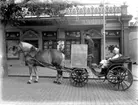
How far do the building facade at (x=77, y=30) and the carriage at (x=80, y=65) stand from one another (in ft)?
18.8

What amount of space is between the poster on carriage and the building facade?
20.9 ft

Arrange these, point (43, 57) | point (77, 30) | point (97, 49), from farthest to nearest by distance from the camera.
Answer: point (97, 49) → point (77, 30) → point (43, 57)

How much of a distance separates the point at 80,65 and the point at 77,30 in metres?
7.66

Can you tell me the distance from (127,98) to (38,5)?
21.4 feet

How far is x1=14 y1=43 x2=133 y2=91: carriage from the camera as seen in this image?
597 cm

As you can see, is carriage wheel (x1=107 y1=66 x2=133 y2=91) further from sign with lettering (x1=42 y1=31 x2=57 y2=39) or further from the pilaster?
sign with lettering (x1=42 y1=31 x2=57 y2=39)

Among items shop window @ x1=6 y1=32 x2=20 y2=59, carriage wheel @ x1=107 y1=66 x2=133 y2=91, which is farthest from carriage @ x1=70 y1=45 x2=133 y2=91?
shop window @ x1=6 y1=32 x2=20 y2=59

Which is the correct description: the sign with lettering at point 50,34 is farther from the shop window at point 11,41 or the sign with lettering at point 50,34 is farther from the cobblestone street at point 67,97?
the cobblestone street at point 67,97

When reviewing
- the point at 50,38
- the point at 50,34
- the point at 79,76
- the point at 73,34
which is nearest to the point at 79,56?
the point at 79,76

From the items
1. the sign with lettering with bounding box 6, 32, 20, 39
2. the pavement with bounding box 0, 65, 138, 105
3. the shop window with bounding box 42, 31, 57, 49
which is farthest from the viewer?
the sign with lettering with bounding box 6, 32, 20, 39

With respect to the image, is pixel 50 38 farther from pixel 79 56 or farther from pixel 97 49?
pixel 79 56

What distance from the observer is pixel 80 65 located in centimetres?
640

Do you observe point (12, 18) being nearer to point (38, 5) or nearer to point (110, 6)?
point (38, 5)

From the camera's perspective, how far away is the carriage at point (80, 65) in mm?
5973
